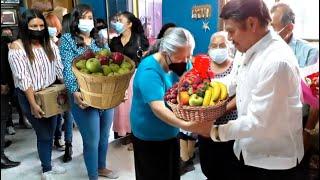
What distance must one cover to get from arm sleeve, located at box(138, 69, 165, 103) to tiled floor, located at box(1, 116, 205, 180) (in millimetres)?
1182

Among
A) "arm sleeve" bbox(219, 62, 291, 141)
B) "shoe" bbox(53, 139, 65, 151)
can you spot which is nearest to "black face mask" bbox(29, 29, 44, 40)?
"shoe" bbox(53, 139, 65, 151)

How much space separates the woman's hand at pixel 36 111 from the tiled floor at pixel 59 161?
41cm

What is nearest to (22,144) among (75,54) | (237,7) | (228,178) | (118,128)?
(118,128)

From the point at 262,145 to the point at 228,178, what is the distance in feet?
2.45

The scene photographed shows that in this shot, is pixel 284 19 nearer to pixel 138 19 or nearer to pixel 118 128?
pixel 138 19

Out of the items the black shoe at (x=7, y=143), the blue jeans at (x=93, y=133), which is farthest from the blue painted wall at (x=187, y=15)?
the black shoe at (x=7, y=143)

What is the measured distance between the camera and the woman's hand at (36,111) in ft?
6.82

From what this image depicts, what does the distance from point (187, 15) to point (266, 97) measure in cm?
114

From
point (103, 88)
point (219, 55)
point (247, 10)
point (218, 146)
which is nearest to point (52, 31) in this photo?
point (103, 88)

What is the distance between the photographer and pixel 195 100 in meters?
1.17

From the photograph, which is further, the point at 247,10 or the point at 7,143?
the point at 7,143

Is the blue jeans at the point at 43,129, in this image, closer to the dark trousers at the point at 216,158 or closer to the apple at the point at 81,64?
the apple at the point at 81,64

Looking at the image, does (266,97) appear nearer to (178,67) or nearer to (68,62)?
(178,67)

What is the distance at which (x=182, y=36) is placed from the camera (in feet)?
4.69
